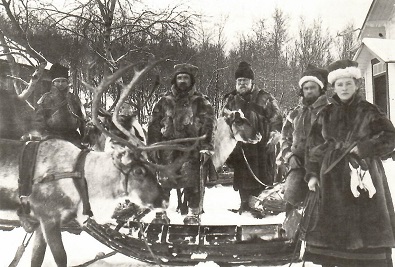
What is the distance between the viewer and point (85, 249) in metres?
3.38

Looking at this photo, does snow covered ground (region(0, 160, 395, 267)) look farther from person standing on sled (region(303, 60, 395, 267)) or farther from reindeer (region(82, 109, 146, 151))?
reindeer (region(82, 109, 146, 151))

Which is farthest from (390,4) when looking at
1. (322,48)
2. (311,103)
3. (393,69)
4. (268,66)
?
(311,103)

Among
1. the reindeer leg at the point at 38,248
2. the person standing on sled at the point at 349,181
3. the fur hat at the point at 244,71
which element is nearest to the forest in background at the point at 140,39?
the fur hat at the point at 244,71

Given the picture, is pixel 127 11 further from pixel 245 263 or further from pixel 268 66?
pixel 245 263

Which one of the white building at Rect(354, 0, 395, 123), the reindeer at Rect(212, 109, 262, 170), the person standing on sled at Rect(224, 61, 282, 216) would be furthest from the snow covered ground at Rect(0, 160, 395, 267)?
the white building at Rect(354, 0, 395, 123)

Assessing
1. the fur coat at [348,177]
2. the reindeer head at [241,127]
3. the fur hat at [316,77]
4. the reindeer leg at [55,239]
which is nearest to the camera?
the fur coat at [348,177]

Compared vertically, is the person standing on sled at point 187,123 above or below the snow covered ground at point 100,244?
above

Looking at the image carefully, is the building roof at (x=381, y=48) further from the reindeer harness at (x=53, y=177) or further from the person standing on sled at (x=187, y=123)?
the reindeer harness at (x=53, y=177)

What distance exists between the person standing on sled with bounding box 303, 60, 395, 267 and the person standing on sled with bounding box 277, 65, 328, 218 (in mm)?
290

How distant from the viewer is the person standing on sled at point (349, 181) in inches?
82.2

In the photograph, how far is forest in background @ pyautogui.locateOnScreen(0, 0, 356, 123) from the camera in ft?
14.6

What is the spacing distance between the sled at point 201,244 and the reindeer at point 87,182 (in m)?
0.24

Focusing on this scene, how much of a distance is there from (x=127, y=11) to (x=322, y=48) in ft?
8.46

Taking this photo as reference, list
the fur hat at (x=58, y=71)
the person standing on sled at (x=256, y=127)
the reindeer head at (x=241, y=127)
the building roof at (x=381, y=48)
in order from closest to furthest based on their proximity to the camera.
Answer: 1. the fur hat at (x=58, y=71)
2. the reindeer head at (x=241, y=127)
3. the person standing on sled at (x=256, y=127)
4. the building roof at (x=381, y=48)
